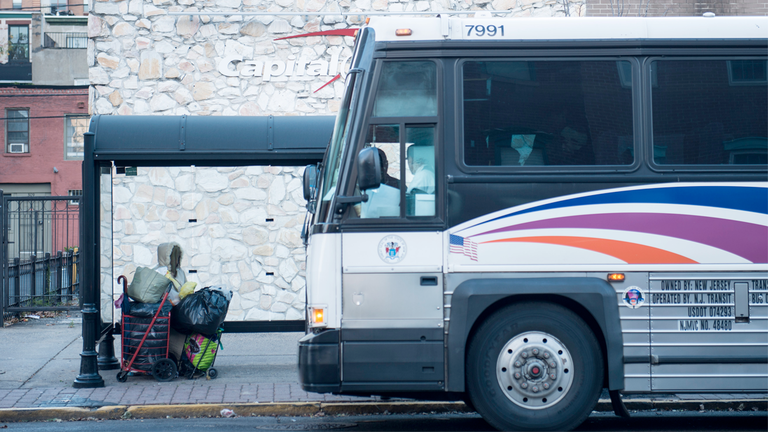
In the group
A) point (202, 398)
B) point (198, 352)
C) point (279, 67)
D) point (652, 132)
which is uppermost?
point (279, 67)

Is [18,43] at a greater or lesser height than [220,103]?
greater

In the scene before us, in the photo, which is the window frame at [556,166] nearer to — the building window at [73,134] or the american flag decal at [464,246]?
the american flag decal at [464,246]

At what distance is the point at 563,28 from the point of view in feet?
19.1

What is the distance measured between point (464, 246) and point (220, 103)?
719 centimetres

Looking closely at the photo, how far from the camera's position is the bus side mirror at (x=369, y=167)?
5320 mm

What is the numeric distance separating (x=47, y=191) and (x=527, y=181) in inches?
1393

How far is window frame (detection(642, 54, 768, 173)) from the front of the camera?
18.8 ft

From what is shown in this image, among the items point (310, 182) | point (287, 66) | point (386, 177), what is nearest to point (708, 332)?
point (386, 177)

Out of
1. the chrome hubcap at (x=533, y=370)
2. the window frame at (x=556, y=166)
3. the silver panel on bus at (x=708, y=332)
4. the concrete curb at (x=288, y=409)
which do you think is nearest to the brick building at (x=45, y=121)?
the concrete curb at (x=288, y=409)

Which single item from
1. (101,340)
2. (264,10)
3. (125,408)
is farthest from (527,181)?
(264,10)

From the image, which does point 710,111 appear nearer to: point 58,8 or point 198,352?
point 198,352

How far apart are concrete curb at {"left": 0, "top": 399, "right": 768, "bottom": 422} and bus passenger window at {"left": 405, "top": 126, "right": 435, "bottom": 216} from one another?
2.27m

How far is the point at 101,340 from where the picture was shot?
338 inches

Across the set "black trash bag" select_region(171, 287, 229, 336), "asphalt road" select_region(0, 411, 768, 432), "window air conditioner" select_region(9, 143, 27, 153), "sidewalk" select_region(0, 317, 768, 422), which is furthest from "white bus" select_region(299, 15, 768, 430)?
"window air conditioner" select_region(9, 143, 27, 153)
